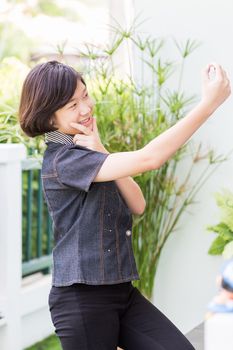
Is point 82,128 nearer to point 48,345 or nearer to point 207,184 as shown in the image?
point 207,184

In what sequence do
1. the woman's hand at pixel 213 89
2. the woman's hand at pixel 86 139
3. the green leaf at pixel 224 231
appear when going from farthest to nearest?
the green leaf at pixel 224 231 → the woman's hand at pixel 86 139 → the woman's hand at pixel 213 89

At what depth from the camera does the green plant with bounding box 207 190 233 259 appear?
2924mm

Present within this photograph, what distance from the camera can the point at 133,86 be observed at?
10.5 feet

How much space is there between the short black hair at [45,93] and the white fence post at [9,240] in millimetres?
1342

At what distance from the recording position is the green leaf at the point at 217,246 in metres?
3.10

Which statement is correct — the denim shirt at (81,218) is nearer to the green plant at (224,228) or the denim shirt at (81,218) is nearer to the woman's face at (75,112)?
the woman's face at (75,112)

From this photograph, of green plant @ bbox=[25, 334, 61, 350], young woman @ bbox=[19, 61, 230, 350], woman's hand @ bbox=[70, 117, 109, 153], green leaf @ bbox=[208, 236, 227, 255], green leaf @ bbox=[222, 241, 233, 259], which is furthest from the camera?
green plant @ bbox=[25, 334, 61, 350]

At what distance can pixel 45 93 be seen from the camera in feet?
6.88

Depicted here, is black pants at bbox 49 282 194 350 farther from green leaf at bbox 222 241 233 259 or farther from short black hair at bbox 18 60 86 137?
green leaf at bbox 222 241 233 259

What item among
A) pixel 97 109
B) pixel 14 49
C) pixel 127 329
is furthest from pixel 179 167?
pixel 14 49

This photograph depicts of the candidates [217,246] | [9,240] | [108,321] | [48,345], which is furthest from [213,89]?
[48,345]

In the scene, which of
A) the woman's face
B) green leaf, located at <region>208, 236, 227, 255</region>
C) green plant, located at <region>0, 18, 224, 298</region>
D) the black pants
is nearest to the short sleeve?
the woman's face

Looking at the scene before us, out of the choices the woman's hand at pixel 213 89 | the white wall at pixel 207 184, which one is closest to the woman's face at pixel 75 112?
the woman's hand at pixel 213 89

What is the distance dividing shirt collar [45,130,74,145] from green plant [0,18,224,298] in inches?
35.8
